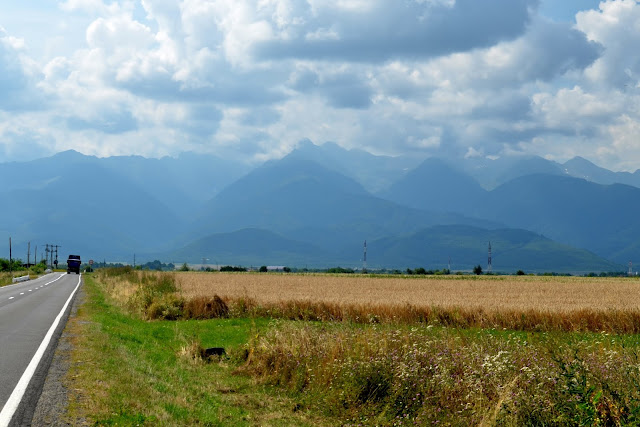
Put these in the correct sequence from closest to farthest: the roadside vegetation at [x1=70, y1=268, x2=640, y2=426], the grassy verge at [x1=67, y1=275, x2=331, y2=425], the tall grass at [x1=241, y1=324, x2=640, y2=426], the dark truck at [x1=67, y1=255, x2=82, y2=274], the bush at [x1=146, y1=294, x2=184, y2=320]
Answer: the tall grass at [x1=241, y1=324, x2=640, y2=426]
the roadside vegetation at [x1=70, y1=268, x2=640, y2=426]
the grassy verge at [x1=67, y1=275, x2=331, y2=425]
the bush at [x1=146, y1=294, x2=184, y2=320]
the dark truck at [x1=67, y1=255, x2=82, y2=274]

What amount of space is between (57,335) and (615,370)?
17749 millimetres

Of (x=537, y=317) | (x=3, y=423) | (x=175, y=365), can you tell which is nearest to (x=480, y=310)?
(x=537, y=317)

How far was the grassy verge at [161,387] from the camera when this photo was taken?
447 inches

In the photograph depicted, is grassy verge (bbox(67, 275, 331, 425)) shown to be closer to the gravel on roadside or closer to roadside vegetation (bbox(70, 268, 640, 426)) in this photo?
roadside vegetation (bbox(70, 268, 640, 426))

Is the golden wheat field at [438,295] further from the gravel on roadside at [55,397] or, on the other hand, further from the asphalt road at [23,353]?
the gravel on roadside at [55,397]

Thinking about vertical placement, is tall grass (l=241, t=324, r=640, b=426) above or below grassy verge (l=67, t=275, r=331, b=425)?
above

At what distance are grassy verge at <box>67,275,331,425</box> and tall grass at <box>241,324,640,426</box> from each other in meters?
0.80

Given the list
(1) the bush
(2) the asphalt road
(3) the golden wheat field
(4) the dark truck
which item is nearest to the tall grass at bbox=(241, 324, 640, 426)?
(2) the asphalt road

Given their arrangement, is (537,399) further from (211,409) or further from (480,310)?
(480,310)

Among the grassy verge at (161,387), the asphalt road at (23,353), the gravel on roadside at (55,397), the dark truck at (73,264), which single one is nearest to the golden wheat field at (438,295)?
the asphalt road at (23,353)

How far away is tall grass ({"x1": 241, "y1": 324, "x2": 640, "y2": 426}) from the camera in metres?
10.2

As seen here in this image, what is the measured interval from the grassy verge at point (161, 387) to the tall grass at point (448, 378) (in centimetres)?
80

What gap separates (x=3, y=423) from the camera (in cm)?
991

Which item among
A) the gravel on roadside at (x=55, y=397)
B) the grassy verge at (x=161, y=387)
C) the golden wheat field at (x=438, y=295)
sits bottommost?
the grassy verge at (x=161, y=387)
